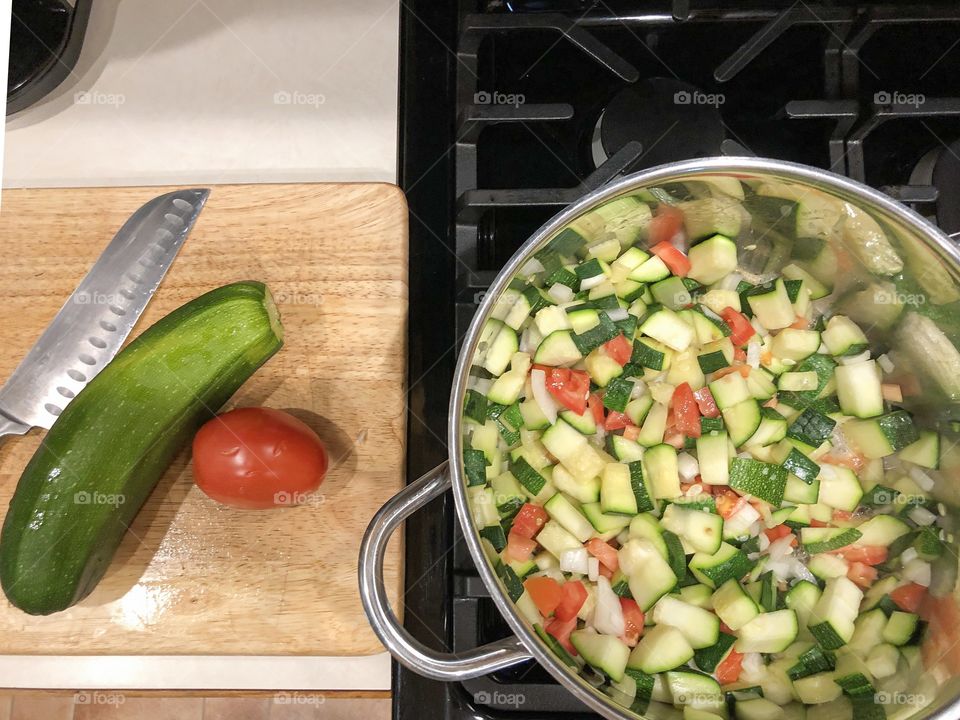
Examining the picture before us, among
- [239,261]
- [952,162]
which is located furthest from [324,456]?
[952,162]

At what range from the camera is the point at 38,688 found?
1.11 metres

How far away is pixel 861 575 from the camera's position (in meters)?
1.02

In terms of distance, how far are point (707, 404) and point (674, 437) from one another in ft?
0.21

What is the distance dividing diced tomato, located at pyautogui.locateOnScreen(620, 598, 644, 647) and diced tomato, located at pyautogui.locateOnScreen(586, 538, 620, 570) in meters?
0.06

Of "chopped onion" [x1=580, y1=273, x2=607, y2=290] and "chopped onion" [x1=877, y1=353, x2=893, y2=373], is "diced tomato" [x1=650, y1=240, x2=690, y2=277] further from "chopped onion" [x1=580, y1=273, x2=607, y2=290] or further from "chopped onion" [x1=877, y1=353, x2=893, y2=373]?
"chopped onion" [x1=877, y1=353, x2=893, y2=373]

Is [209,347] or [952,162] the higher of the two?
→ [952,162]

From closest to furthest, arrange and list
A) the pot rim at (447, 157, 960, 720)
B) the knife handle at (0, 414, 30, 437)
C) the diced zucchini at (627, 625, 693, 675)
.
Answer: the pot rim at (447, 157, 960, 720) → the diced zucchini at (627, 625, 693, 675) → the knife handle at (0, 414, 30, 437)

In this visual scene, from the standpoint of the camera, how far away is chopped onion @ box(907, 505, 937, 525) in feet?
3.33

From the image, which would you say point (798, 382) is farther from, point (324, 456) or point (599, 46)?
point (324, 456)

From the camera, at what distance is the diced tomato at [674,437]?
3.41 ft

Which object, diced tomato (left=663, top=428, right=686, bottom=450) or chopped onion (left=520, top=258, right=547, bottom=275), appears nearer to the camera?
chopped onion (left=520, top=258, right=547, bottom=275)

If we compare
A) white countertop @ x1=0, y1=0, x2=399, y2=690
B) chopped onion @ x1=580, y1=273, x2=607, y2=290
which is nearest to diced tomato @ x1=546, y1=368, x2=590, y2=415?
chopped onion @ x1=580, y1=273, x2=607, y2=290

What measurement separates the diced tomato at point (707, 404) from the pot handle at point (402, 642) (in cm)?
40

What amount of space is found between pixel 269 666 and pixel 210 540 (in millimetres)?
204
